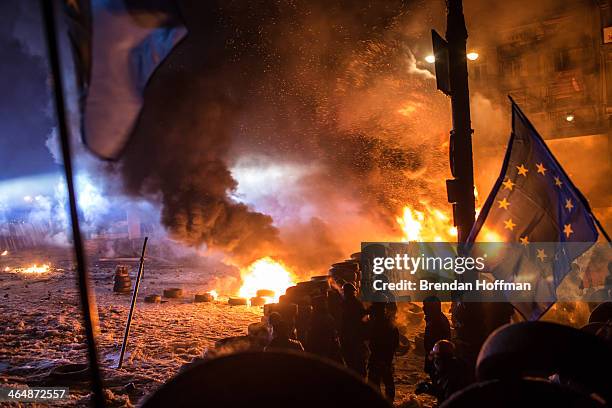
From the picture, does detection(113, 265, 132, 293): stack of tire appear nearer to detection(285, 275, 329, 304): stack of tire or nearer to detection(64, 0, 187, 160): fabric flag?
detection(285, 275, 329, 304): stack of tire

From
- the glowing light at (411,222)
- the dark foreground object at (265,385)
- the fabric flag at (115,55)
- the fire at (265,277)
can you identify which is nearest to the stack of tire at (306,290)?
the fabric flag at (115,55)

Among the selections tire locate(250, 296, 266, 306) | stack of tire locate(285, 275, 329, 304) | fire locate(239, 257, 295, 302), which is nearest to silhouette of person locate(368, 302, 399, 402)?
stack of tire locate(285, 275, 329, 304)

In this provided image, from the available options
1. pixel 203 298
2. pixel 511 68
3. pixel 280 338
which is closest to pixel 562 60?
pixel 511 68

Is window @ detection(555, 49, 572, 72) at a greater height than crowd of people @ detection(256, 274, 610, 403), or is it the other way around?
window @ detection(555, 49, 572, 72)

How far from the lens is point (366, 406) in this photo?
1820 mm

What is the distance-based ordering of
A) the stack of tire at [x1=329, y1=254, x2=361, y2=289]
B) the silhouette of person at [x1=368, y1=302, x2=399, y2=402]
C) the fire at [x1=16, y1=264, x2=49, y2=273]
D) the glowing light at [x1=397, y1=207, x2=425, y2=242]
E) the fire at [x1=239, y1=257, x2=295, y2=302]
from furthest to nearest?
the fire at [x1=16, y1=264, x2=49, y2=273] → the glowing light at [x1=397, y1=207, x2=425, y2=242] → the fire at [x1=239, y1=257, x2=295, y2=302] → the stack of tire at [x1=329, y1=254, x2=361, y2=289] → the silhouette of person at [x1=368, y1=302, x2=399, y2=402]

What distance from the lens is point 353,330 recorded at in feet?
20.8

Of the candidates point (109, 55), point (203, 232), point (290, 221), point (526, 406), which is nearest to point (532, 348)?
point (526, 406)

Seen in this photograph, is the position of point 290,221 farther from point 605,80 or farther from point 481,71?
point 605,80

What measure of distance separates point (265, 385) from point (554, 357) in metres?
1.48

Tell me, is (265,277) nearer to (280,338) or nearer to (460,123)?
(280,338)

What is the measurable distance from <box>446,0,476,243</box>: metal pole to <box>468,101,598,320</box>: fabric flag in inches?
49.2

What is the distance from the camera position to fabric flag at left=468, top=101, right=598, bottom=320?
4156 mm

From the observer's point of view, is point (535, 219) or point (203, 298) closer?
point (535, 219)
